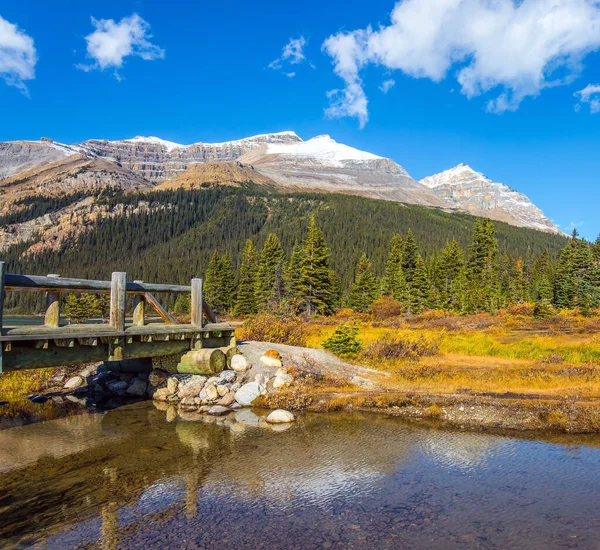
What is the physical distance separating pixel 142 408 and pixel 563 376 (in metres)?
16.6

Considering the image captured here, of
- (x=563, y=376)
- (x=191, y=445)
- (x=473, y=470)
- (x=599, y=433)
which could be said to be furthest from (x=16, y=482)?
(x=563, y=376)

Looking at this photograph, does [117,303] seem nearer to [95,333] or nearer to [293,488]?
[95,333]

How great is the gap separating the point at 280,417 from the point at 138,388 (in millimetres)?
7194

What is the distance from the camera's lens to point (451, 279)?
251 feet

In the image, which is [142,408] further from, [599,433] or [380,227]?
[380,227]

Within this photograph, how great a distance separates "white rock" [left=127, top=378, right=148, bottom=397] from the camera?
58.5ft

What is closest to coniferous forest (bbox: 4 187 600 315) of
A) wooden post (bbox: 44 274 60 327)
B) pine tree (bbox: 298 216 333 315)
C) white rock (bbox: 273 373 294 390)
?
pine tree (bbox: 298 216 333 315)

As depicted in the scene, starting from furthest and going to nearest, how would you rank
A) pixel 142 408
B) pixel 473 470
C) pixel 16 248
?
pixel 16 248, pixel 142 408, pixel 473 470

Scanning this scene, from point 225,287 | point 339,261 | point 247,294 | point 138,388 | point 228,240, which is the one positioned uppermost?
point 228,240

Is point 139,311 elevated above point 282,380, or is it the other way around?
point 139,311

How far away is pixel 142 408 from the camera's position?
1589cm

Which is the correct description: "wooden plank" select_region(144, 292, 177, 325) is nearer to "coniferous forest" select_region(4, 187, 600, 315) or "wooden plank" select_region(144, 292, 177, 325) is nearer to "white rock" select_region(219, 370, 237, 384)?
"white rock" select_region(219, 370, 237, 384)

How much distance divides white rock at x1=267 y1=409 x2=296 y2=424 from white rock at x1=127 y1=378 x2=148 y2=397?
21.6 ft

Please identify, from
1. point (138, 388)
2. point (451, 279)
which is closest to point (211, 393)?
point (138, 388)
